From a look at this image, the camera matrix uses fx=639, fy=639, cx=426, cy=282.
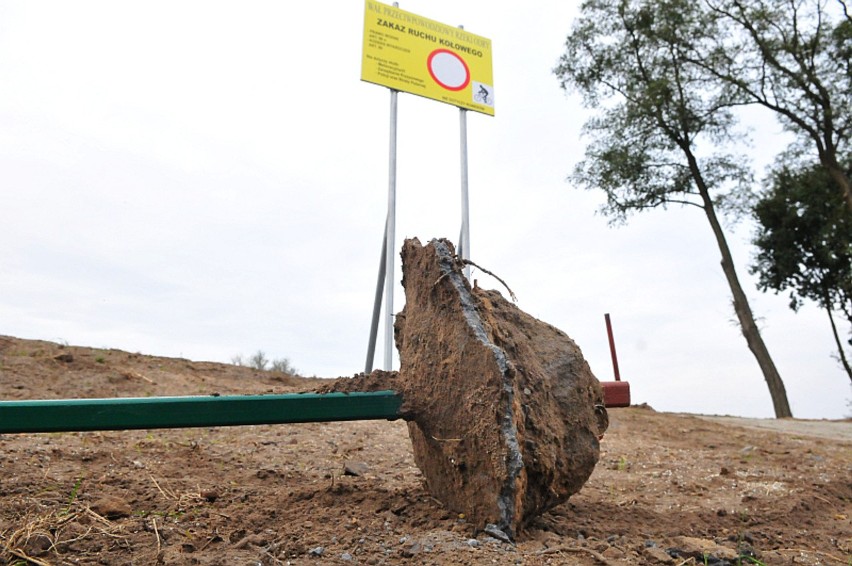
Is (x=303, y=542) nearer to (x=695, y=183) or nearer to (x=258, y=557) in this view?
(x=258, y=557)

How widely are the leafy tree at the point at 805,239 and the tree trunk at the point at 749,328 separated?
2.01 m

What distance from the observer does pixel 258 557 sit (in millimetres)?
1851

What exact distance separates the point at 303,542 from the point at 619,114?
42.7ft

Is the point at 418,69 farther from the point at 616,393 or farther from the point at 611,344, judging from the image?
the point at 616,393

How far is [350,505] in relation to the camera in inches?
94.6

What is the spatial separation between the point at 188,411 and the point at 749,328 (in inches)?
471

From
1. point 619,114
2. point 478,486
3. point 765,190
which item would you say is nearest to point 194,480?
point 478,486

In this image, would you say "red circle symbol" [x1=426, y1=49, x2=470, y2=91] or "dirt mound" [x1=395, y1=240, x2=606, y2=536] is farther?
"red circle symbol" [x1=426, y1=49, x2=470, y2=91]

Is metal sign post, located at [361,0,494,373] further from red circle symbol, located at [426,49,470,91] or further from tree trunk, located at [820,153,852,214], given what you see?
tree trunk, located at [820,153,852,214]

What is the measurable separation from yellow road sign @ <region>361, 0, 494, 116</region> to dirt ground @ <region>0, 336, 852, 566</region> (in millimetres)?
4802

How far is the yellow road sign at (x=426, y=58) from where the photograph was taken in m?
8.12

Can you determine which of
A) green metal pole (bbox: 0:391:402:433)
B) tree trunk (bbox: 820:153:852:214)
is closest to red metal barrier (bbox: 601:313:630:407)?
green metal pole (bbox: 0:391:402:433)

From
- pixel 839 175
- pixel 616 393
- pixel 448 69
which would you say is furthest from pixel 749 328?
pixel 616 393

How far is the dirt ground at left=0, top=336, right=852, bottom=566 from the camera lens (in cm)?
194
